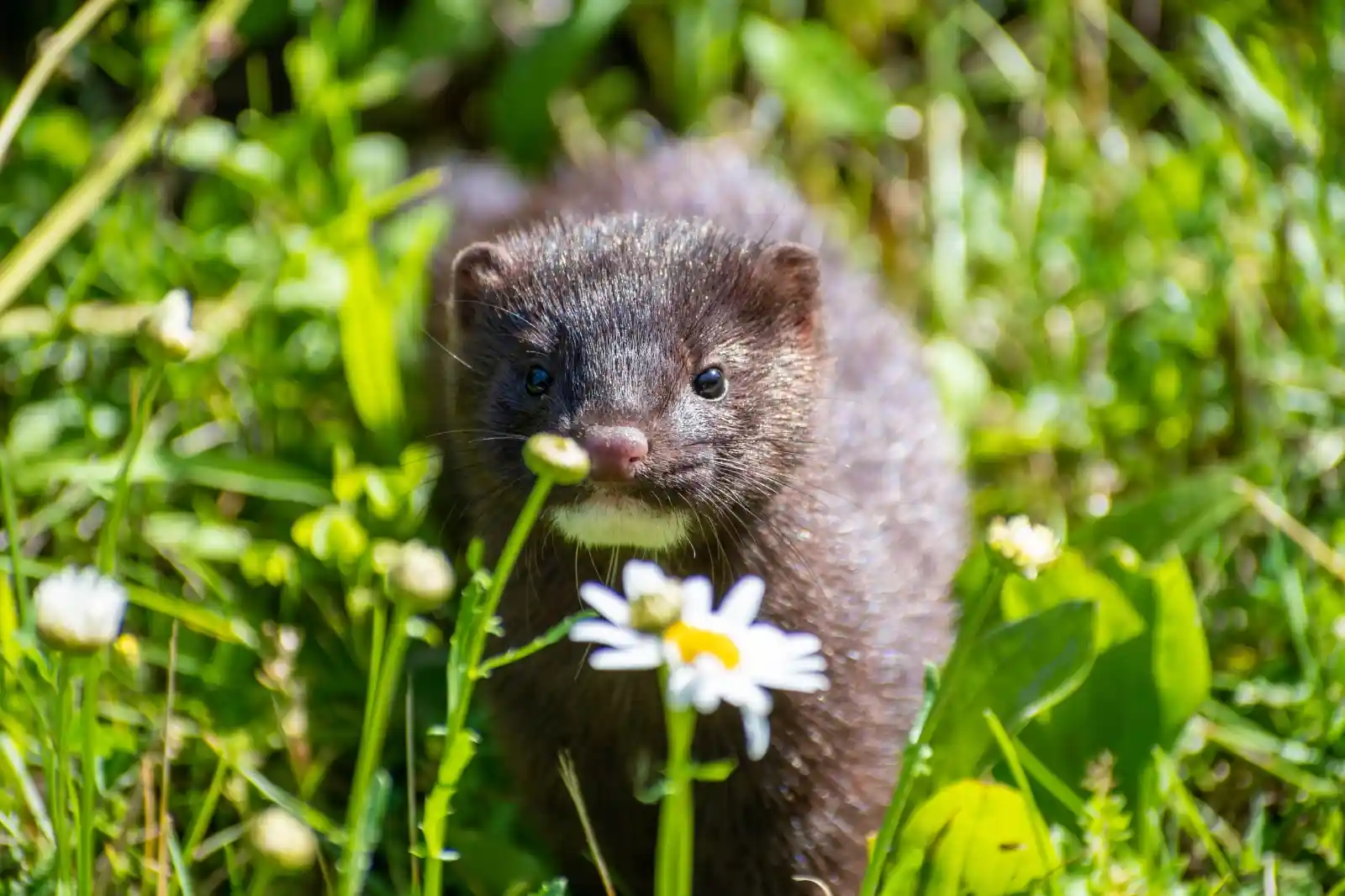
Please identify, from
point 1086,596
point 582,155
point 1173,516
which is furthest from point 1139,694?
point 582,155

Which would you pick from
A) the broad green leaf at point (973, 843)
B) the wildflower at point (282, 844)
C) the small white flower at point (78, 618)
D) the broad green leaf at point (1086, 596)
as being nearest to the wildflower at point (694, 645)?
the wildflower at point (282, 844)

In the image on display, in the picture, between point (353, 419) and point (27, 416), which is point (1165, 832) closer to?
point (353, 419)

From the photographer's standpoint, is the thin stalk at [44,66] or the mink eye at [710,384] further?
the thin stalk at [44,66]

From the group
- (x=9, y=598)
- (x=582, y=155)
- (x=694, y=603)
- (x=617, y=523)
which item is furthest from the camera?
(x=582, y=155)

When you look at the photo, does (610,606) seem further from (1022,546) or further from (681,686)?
(1022,546)

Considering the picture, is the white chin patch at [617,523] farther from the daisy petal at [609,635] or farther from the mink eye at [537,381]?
the daisy petal at [609,635]

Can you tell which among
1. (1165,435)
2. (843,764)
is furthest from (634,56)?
(843,764)
